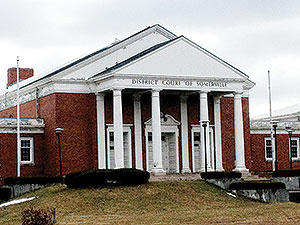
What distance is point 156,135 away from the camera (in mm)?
43062

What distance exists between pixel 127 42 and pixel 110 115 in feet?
20.7

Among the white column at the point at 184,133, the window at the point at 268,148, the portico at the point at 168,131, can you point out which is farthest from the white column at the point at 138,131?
the window at the point at 268,148

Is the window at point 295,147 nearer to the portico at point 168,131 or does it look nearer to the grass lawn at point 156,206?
the portico at point 168,131

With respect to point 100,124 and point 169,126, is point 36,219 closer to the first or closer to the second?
point 100,124

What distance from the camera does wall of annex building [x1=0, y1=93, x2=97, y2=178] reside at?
145 feet

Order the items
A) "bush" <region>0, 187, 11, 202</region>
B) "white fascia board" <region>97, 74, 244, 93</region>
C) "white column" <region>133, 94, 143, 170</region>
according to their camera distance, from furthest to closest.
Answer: "white column" <region>133, 94, 143, 170</region> → "white fascia board" <region>97, 74, 244, 93</region> → "bush" <region>0, 187, 11, 202</region>

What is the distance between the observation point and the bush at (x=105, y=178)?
34125 millimetres

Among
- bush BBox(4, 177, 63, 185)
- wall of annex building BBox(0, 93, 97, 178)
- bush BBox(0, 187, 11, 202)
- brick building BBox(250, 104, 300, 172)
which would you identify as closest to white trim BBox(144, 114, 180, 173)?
wall of annex building BBox(0, 93, 97, 178)

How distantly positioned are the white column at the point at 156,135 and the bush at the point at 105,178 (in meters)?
7.27

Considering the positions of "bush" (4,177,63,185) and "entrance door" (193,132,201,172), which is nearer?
"bush" (4,177,63,185)

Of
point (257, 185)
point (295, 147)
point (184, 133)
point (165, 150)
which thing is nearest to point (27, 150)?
point (165, 150)

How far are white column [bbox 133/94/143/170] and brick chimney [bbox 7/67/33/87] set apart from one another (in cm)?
1927

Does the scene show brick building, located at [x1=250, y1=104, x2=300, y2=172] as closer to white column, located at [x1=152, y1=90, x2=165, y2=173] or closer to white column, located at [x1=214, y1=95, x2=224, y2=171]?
white column, located at [x1=214, y1=95, x2=224, y2=171]

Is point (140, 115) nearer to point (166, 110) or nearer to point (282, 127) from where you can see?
point (166, 110)
